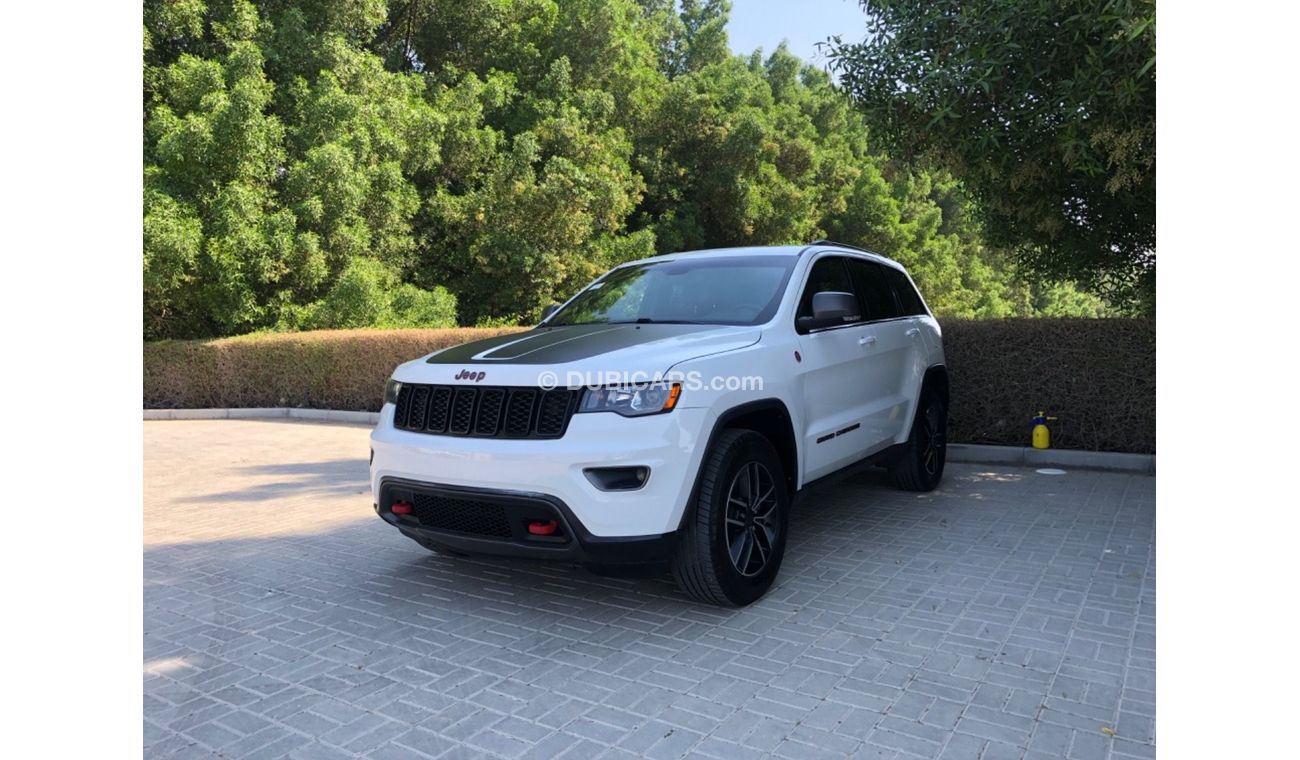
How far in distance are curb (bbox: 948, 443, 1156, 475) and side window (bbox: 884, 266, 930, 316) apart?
2.33m

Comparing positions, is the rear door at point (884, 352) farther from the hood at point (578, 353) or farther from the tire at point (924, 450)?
the hood at point (578, 353)

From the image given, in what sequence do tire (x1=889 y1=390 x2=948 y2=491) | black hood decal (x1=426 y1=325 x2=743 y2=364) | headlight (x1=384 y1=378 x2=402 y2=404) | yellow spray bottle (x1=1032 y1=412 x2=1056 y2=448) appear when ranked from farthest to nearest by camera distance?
yellow spray bottle (x1=1032 y1=412 x2=1056 y2=448) → tire (x1=889 y1=390 x2=948 y2=491) → headlight (x1=384 y1=378 x2=402 y2=404) → black hood decal (x1=426 y1=325 x2=743 y2=364)

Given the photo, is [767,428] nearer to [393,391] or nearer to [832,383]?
[832,383]

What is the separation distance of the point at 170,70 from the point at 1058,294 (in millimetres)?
52416

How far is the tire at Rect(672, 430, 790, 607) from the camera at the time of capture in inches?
148

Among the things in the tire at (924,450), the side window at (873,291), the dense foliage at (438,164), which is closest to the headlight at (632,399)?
the side window at (873,291)

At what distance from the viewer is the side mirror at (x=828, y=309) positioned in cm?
440

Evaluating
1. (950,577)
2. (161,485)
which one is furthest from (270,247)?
(950,577)

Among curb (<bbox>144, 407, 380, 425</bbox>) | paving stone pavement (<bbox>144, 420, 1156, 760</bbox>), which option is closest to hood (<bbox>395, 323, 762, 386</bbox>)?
paving stone pavement (<bbox>144, 420, 1156, 760</bbox>)

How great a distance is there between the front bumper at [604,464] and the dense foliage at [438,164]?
5.44 metres

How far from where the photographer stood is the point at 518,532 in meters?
3.66

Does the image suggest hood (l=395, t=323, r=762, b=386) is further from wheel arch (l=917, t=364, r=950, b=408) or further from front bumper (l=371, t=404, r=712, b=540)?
wheel arch (l=917, t=364, r=950, b=408)

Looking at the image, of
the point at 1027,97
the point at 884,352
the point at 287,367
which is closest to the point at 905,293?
the point at 884,352
